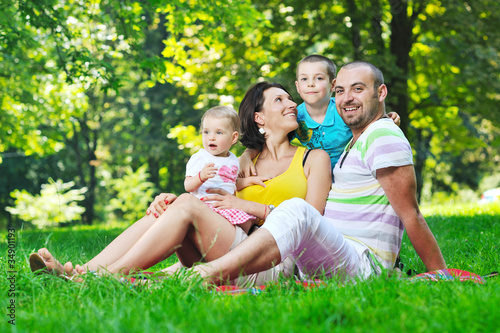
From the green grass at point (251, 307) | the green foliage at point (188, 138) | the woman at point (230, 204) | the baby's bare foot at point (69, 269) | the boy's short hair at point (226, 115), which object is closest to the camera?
the green grass at point (251, 307)

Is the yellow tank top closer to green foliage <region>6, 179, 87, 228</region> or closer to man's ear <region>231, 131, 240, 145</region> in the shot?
man's ear <region>231, 131, 240, 145</region>

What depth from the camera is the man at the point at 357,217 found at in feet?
8.92

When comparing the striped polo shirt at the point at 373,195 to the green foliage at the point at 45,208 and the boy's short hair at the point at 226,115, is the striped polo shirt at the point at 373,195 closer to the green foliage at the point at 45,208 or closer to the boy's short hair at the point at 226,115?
the boy's short hair at the point at 226,115

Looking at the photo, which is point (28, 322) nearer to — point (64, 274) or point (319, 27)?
point (64, 274)

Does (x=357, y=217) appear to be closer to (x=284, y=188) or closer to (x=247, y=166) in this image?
(x=284, y=188)

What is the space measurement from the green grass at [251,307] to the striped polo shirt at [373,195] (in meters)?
0.48

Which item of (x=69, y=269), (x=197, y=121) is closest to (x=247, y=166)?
(x=69, y=269)

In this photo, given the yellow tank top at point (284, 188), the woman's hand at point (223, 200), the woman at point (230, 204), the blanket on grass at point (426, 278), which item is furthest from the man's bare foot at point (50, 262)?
the yellow tank top at point (284, 188)

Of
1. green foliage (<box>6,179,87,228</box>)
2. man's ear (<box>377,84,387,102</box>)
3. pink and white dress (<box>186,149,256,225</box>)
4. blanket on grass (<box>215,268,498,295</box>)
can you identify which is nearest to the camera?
blanket on grass (<box>215,268,498,295</box>)

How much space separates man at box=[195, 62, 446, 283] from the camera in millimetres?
2719

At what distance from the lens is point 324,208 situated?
3350mm

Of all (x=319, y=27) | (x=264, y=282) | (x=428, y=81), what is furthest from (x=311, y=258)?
(x=428, y=81)

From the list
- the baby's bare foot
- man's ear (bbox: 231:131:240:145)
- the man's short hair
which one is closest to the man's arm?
the man's short hair

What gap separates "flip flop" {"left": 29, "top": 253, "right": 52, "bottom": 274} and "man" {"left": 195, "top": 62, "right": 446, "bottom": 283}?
83 cm
